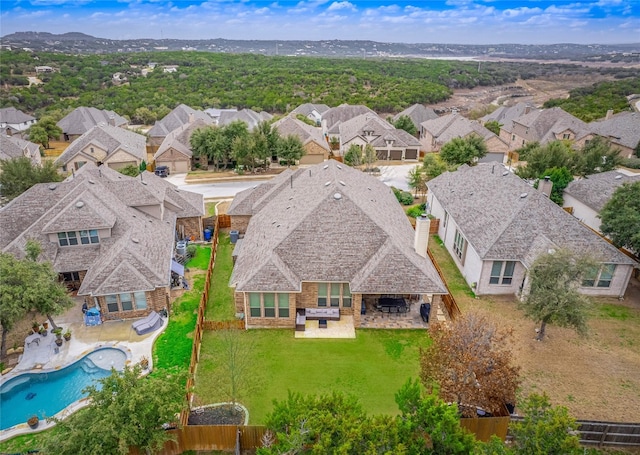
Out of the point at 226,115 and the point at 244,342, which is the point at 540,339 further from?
the point at 226,115

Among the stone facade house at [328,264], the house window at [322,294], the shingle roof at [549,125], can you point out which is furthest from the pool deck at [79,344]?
the shingle roof at [549,125]

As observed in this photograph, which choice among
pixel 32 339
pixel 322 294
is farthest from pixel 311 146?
pixel 32 339

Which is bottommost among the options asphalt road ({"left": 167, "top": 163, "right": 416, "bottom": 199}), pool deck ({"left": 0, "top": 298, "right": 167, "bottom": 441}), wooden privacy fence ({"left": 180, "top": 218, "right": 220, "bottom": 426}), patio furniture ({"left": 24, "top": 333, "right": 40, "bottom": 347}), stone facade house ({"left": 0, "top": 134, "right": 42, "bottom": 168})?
asphalt road ({"left": 167, "top": 163, "right": 416, "bottom": 199})

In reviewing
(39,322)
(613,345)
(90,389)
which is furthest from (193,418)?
(613,345)

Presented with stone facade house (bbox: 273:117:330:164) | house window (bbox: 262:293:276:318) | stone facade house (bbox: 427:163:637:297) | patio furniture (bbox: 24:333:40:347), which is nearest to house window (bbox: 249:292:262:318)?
house window (bbox: 262:293:276:318)

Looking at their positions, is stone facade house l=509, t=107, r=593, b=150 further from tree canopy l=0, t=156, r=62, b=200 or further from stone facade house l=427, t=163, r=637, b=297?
tree canopy l=0, t=156, r=62, b=200

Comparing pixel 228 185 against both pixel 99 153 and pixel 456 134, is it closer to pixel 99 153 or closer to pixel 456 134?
pixel 99 153

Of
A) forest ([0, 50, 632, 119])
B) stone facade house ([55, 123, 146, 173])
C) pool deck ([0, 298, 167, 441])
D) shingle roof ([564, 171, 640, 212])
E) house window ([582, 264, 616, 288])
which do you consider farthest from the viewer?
forest ([0, 50, 632, 119])

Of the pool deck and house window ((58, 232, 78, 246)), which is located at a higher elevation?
house window ((58, 232, 78, 246))
